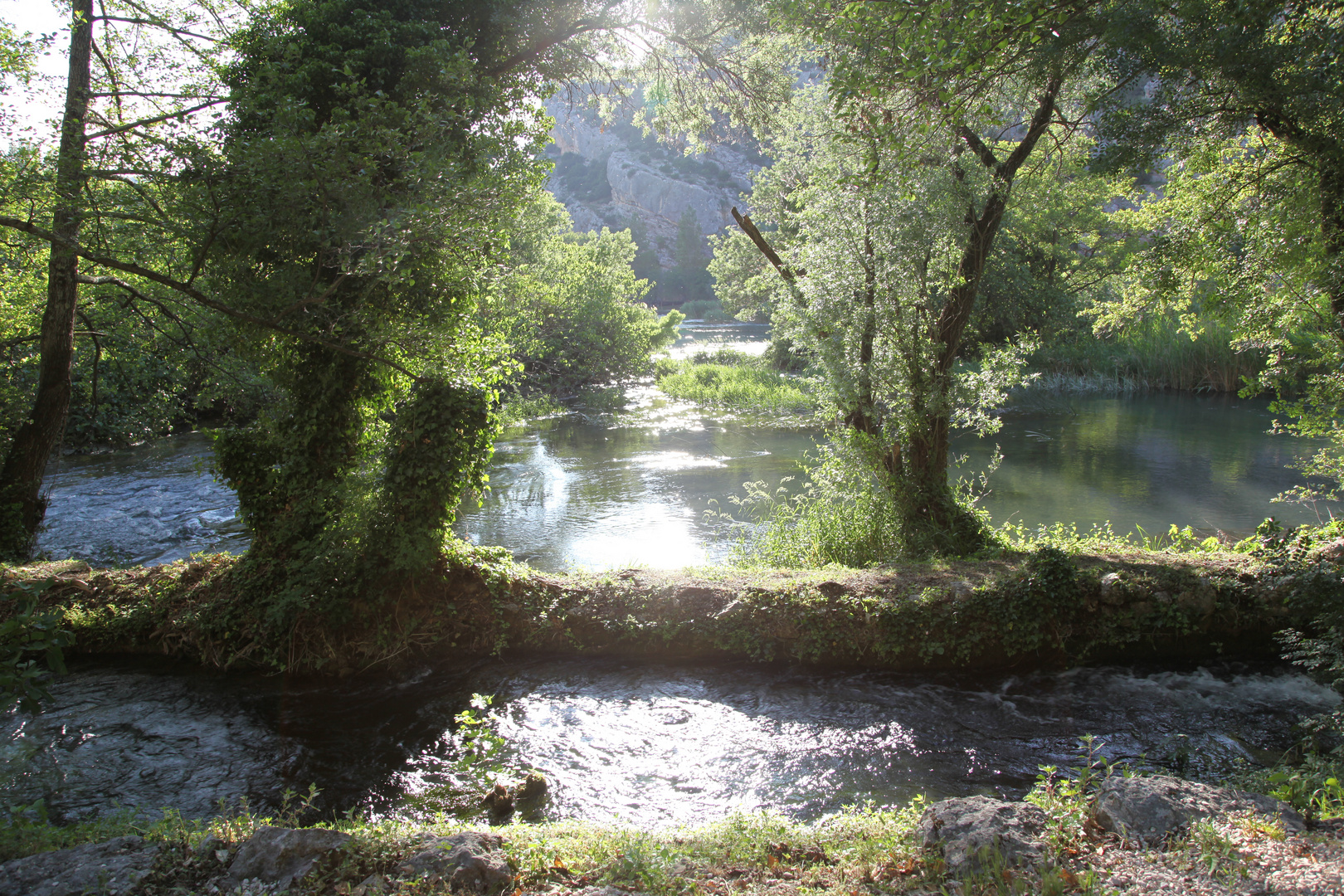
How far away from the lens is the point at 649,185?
116m

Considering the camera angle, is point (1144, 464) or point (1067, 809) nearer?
point (1067, 809)

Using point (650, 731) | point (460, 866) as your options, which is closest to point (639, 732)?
point (650, 731)

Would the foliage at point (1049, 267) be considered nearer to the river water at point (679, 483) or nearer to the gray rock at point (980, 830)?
the river water at point (679, 483)

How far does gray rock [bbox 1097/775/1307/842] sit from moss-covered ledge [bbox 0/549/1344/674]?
3495 millimetres

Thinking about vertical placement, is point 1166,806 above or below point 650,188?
below

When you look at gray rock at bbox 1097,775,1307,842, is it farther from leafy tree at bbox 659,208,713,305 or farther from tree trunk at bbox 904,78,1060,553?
leafy tree at bbox 659,208,713,305

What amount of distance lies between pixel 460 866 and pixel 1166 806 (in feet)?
12.2

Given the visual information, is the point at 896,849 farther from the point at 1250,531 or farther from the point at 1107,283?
the point at 1107,283

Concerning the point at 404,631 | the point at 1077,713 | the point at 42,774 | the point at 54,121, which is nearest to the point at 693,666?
the point at 404,631

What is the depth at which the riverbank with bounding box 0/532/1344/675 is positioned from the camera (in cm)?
769

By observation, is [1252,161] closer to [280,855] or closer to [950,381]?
[950,381]

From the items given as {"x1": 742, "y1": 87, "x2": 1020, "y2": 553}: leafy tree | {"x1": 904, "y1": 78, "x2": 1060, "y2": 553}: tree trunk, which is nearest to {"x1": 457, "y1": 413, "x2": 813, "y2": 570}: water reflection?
{"x1": 742, "y1": 87, "x2": 1020, "y2": 553}: leafy tree

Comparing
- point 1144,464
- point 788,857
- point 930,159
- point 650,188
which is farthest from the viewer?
point 650,188

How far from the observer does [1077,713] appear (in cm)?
672
